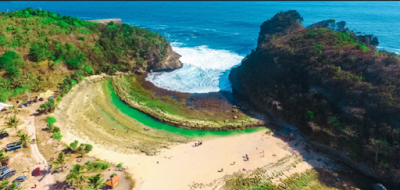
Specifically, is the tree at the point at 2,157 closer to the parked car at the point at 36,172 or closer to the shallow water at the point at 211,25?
the parked car at the point at 36,172

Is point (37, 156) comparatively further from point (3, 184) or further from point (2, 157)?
point (3, 184)

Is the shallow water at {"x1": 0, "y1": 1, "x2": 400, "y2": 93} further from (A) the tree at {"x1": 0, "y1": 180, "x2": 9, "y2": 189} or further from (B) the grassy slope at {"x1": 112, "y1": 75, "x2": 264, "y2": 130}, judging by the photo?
(A) the tree at {"x1": 0, "y1": 180, "x2": 9, "y2": 189}

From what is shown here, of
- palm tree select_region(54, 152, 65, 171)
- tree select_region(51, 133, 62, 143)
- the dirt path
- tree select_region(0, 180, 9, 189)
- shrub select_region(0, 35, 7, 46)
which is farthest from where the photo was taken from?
shrub select_region(0, 35, 7, 46)

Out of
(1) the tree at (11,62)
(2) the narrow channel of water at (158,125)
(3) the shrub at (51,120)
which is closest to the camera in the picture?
(3) the shrub at (51,120)

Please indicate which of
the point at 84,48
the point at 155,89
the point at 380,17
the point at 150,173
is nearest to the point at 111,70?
the point at 84,48

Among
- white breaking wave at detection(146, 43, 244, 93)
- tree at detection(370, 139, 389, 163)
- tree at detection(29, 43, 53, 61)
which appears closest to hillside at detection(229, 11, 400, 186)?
tree at detection(370, 139, 389, 163)

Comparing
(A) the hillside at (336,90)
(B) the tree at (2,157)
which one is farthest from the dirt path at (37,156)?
(A) the hillside at (336,90)

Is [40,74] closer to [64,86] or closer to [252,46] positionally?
[64,86]
